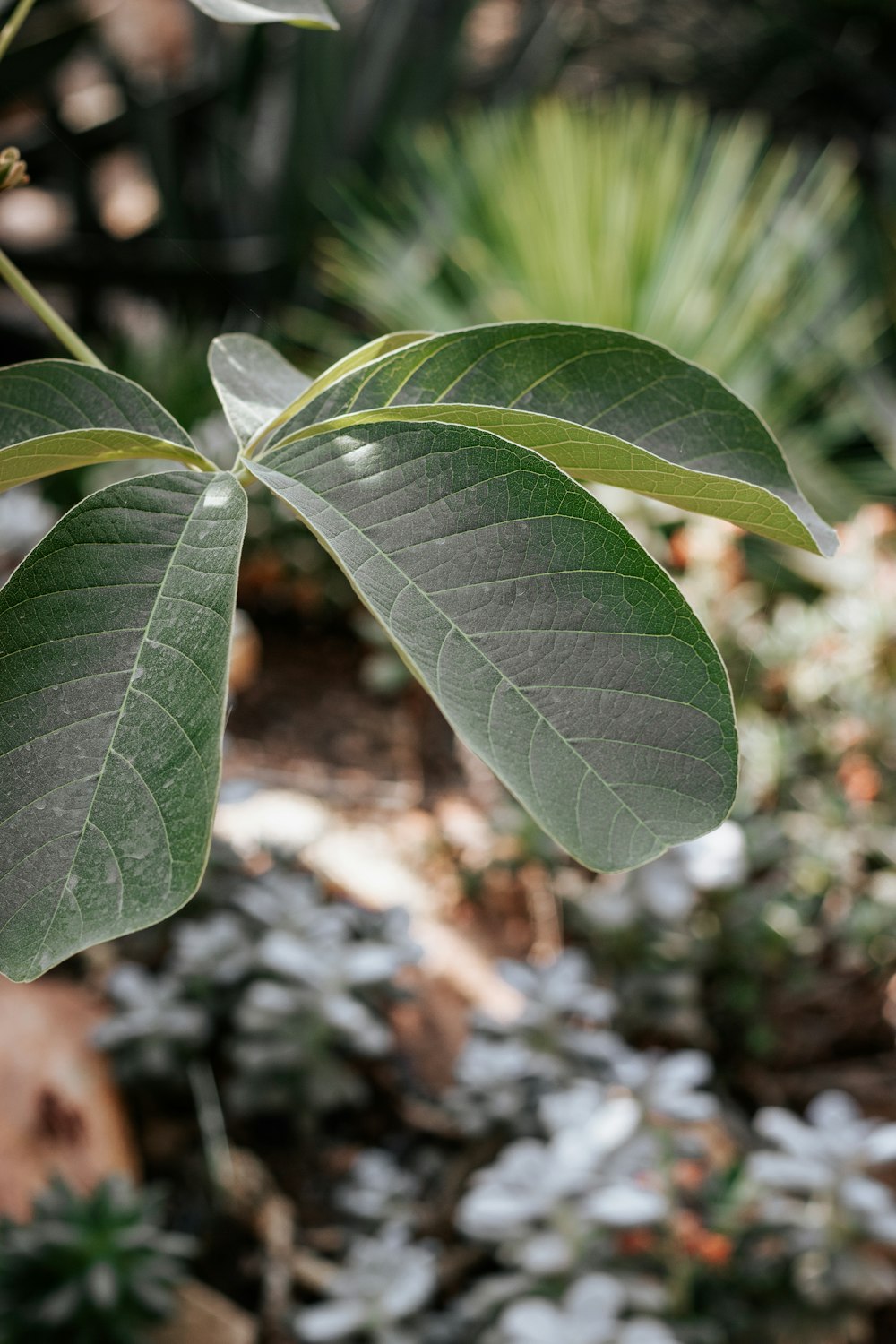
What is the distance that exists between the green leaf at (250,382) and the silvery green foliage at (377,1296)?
1084 mm

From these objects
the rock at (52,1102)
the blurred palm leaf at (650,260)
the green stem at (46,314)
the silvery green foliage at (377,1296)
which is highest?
the green stem at (46,314)

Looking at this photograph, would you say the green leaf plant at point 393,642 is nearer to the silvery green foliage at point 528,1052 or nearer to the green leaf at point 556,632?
the green leaf at point 556,632

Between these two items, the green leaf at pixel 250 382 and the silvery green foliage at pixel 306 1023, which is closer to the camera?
the green leaf at pixel 250 382

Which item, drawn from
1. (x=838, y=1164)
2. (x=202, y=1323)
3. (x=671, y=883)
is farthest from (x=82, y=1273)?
(x=671, y=883)

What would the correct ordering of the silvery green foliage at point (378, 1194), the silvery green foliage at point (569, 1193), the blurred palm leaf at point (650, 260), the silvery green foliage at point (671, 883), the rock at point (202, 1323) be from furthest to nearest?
the blurred palm leaf at point (650, 260)
the silvery green foliage at point (671, 883)
the silvery green foliage at point (378, 1194)
the rock at point (202, 1323)
the silvery green foliage at point (569, 1193)

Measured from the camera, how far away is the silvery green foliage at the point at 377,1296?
1206 millimetres

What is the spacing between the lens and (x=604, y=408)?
0.39 metres

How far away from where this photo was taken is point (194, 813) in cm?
28

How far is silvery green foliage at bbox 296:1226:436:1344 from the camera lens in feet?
3.96

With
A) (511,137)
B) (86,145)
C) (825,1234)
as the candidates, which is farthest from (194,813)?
(86,145)

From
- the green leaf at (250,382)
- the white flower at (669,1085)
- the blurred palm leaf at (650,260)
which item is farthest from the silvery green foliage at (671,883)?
the green leaf at (250,382)

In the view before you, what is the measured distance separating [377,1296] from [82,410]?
116cm

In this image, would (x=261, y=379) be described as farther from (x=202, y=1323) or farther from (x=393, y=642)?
(x=202, y=1323)


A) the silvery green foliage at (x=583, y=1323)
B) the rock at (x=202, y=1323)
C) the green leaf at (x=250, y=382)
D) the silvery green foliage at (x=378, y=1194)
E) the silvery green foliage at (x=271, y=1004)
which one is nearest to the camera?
the green leaf at (x=250, y=382)
